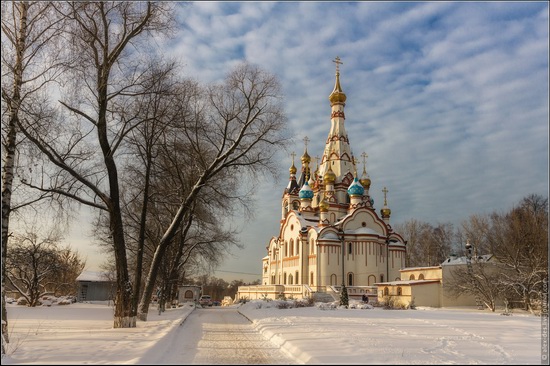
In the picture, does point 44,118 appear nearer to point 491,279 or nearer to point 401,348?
point 401,348

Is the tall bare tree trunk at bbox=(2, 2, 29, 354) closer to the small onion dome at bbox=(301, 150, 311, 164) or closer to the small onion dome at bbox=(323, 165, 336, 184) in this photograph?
the small onion dome at bbox=(323, 165, 336, 184)

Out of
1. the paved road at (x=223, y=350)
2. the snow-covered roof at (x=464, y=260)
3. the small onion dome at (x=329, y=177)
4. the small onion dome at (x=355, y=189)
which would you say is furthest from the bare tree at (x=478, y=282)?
the paved road at (x=223, y=350)

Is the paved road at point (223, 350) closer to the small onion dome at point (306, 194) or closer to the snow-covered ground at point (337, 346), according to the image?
the snow-covered ground at point (337, 346)

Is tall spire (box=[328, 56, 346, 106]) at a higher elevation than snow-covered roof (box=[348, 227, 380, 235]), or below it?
higher

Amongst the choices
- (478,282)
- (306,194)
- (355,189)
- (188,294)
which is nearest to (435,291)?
(478,282)

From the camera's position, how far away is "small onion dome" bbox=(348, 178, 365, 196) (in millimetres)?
51594

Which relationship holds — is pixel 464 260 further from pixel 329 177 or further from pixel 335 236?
pixel 329 177

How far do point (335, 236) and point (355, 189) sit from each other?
6463 millimetres

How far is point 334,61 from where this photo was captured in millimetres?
56000

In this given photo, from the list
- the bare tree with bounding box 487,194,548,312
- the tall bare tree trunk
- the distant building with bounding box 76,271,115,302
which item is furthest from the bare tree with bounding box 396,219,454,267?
the tall bare tree trunk

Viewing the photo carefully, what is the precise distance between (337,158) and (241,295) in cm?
2102

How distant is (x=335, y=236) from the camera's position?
48219mm

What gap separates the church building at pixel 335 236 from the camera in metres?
47.5

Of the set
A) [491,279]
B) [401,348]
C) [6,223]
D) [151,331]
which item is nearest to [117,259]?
[151,331]
